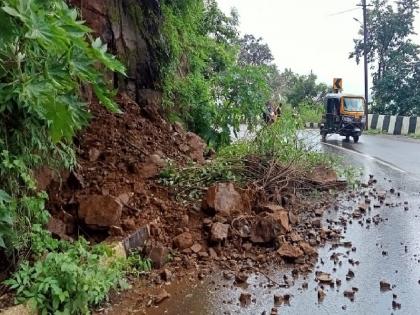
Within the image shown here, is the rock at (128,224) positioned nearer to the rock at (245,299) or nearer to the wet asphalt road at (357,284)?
the wet asphalt road at (357,284)

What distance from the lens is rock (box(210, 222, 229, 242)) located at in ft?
17.1

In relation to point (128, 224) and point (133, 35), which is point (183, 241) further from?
point (133, 35)

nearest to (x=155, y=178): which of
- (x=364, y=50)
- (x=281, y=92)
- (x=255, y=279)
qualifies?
(x=255, y=279)

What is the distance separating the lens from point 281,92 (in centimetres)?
1058

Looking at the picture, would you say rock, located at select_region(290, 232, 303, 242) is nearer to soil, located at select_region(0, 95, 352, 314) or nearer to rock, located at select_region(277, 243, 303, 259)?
soil, located at select_region(0, 95, 352, 314)

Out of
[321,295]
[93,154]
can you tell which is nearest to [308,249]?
[321,295]

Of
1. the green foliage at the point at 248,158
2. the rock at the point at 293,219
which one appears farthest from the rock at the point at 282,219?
the green foliage at the point at 248,158

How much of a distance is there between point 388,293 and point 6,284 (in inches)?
121

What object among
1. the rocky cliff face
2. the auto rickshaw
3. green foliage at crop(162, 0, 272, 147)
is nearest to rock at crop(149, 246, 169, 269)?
the rocky cliff face

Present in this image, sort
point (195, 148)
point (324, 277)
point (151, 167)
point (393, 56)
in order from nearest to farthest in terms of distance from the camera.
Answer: point (324, 277) → point (151, 167) → point (195, 148) → point (393, 56)

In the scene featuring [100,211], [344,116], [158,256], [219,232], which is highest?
[344,116]

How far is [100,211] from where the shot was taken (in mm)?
5000

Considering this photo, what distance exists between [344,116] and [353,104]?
1.14m

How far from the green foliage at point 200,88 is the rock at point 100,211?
3.97 meters
